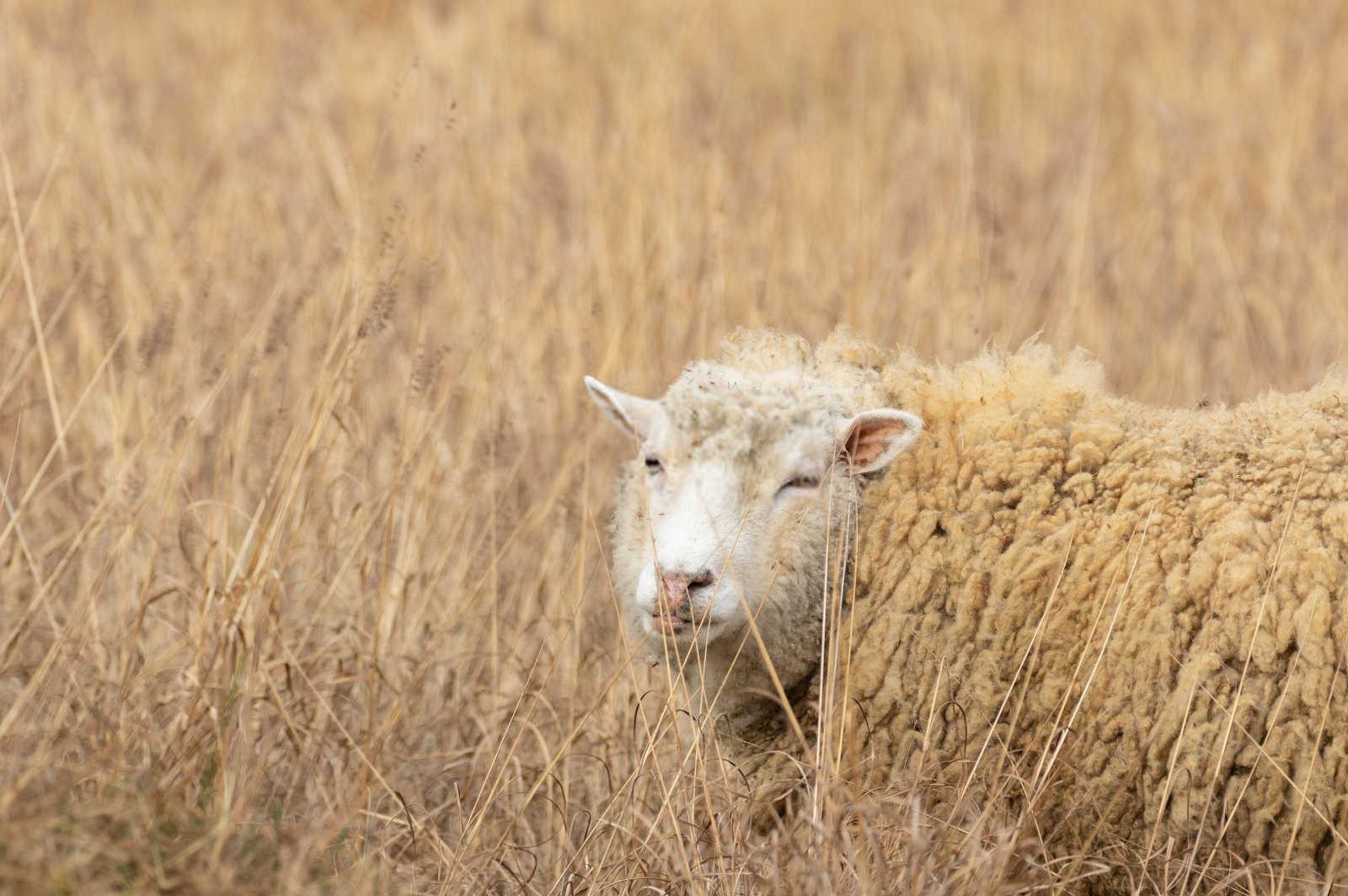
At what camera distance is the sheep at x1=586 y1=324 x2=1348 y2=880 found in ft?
9.50

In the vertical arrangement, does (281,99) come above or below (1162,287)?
above

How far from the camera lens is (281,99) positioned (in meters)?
7.88

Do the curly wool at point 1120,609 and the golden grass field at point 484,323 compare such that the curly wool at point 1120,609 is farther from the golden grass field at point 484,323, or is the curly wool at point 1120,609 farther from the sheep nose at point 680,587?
the sheep nose at point 680,587

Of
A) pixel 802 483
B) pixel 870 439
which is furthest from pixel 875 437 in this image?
pixel 802 483

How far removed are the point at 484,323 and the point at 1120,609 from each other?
3180mm

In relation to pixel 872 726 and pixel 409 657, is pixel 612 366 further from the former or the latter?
pixel 872 726

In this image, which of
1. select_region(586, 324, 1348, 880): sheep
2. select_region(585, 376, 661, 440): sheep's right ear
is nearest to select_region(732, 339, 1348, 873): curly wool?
select_region(586, 324, 1348, 880): sheep

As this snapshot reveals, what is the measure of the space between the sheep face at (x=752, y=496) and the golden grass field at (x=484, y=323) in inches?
11.3

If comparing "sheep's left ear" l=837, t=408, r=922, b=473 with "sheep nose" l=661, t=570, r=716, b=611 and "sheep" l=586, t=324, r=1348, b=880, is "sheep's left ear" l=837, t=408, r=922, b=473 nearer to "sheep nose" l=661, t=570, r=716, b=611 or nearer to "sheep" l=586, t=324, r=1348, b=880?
"sheep" l=586, t=324, r=1348, b=880

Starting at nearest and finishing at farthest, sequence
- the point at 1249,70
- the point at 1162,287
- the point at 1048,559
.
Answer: the point at 1048,559 < the point at 1162,287 < the point at 1249,70

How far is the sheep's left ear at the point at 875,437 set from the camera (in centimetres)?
319

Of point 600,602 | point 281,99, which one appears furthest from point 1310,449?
point 281,99

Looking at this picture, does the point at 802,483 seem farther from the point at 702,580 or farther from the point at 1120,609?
the point at 1120,609

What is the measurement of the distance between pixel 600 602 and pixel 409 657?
0.81m
